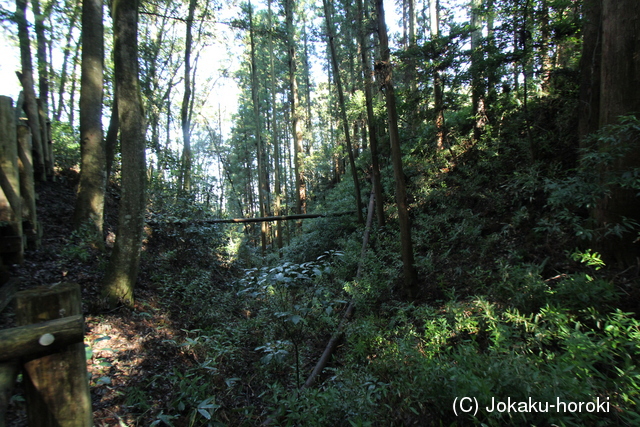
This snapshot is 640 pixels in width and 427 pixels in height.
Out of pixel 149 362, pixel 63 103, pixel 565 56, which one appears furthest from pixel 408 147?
pixel 63 103

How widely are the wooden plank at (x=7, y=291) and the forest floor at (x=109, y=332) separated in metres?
0.18

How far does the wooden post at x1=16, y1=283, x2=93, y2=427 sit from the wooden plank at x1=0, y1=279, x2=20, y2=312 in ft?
11.9

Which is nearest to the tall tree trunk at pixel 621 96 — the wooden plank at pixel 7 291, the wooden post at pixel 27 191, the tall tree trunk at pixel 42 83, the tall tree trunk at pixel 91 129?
the wooden plank at pixel 7 291

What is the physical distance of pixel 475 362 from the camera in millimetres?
2939

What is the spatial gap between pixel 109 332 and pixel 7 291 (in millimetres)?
1407

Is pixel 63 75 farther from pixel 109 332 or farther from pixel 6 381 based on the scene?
pixel 6 381

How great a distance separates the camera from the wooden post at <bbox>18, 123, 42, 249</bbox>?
16.5ft

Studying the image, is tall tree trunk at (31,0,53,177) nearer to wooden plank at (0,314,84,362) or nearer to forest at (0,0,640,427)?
forest at (0,0,640,427)

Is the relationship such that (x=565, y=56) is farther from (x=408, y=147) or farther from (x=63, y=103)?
(x=63, y=103)

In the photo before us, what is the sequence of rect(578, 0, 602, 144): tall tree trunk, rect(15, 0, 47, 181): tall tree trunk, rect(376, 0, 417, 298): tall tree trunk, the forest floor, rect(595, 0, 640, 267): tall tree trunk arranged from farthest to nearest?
rect(15, 0, 47, 181): tall tree trunk < rect(376, 0, 417, 298): tall tree trunk < rect(578, 0, 602, 144): tall tree trunk < rect(595, 0, 640, 267): tall tree trunk < the forest floor

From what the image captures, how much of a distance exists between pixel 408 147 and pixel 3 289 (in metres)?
11.3

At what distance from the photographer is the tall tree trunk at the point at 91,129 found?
6.37 metres

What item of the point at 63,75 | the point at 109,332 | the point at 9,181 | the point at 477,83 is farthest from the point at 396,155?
the point at 63,75

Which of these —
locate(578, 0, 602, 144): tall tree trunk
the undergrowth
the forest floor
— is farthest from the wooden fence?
locate(578, 0, 602, 144): tall tree trunk
